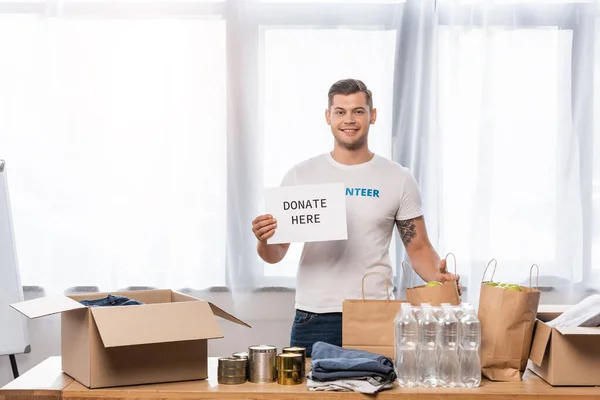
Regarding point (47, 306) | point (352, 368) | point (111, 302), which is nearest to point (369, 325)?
point (352, 368)

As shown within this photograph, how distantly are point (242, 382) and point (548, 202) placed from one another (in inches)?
92.5

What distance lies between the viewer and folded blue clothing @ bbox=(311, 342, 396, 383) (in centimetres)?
170

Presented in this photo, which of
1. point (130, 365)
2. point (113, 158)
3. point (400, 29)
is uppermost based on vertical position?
point (400, 29)

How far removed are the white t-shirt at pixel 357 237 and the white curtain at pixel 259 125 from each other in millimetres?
1006

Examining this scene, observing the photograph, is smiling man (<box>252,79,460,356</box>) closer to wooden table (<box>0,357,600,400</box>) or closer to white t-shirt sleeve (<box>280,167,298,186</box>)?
white t-shirt sleeve (<box>280,167,298,186</box>)

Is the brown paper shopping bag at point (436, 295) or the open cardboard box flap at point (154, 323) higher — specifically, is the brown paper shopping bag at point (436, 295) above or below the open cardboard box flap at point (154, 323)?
above

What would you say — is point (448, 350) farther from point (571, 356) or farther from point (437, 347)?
point (571, 356)

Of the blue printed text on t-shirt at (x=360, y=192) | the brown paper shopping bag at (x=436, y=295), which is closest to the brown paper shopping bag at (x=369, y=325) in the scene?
the brown paper shopping bag at (x=436, y=295)

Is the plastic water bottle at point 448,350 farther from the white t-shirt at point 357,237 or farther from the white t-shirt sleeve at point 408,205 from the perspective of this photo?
the white t-shirt sleeve at point 408,205

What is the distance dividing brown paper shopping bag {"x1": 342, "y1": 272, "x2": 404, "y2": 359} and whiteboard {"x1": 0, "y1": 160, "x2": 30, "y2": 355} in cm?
200

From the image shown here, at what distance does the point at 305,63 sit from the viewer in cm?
364

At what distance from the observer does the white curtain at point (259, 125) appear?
360cm

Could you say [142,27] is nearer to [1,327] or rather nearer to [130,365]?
[1,327]

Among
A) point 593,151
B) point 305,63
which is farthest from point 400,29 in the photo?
point 593,151
